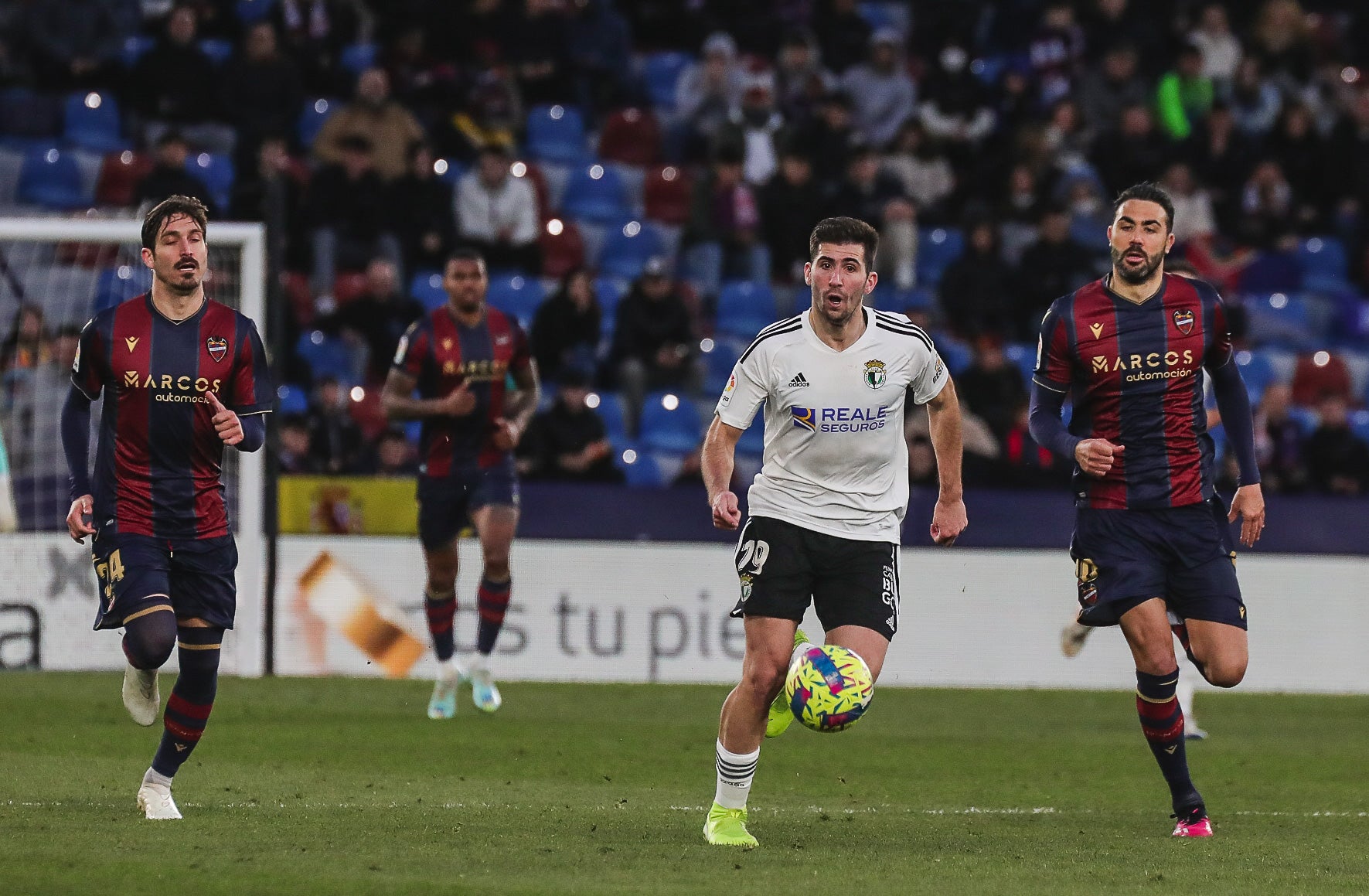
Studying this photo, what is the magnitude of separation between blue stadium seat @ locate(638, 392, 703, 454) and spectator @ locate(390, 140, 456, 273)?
261cm

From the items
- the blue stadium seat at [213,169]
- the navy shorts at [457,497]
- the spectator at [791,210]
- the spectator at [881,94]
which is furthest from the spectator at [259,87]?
the navy shorts at [457,497]

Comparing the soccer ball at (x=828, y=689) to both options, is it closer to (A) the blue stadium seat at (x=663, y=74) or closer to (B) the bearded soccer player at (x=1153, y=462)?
(B) the bearded soccer player at (x=1153, y=462)

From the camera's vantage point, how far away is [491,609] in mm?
11945

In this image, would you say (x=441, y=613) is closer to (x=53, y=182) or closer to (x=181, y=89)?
(x=53, y=182)

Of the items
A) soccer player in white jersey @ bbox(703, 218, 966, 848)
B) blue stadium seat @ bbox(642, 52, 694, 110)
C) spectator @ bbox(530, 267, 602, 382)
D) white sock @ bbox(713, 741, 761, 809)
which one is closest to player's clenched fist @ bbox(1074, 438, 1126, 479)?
soccer player in white jersey @ bbox(703, 218, 966, 848)

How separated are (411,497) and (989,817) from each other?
6.68m

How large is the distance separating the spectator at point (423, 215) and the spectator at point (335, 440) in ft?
10.0

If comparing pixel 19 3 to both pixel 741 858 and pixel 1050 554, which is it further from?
pixel 741 858

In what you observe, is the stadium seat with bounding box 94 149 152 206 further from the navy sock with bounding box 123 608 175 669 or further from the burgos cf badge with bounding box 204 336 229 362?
the navy sock with bounding box 123 608 175 669

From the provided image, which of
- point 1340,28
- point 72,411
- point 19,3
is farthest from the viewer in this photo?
point 1340,28

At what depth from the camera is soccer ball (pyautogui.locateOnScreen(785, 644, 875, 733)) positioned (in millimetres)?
6477

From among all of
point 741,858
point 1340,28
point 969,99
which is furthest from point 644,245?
point 741,858

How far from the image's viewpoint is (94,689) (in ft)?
40.7

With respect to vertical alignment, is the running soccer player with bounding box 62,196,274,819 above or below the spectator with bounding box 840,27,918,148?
below
